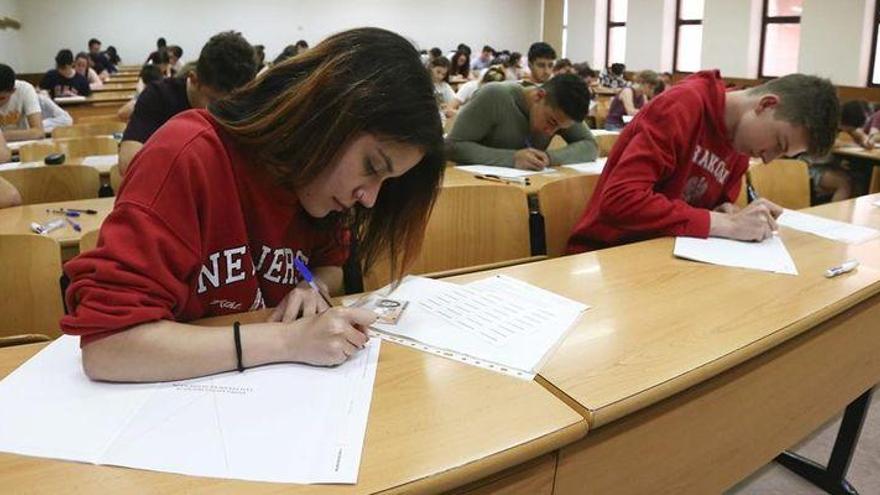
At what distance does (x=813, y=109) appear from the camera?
1.67 meters

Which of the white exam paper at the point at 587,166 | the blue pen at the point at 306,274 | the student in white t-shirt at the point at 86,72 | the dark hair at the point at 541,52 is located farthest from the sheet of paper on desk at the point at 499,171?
the student in white t-shirt at the point at 86,72

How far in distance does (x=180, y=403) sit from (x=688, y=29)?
10.8 m

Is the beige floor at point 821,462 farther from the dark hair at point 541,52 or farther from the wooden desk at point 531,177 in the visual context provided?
the dark hair at point 541,52

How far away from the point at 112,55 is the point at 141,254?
13.4 m

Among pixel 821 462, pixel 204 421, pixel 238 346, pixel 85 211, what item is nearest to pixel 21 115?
pixel 85 211

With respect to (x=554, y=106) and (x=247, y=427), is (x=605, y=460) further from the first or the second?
(x=554, y=106)

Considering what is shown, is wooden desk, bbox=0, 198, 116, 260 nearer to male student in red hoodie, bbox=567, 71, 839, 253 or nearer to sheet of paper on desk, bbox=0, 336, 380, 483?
sheet of paper on desk, bbox=0, 336, 380, 483

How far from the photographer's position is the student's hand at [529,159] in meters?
2.91

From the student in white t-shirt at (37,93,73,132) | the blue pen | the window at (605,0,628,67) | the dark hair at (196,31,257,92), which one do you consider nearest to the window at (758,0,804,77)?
the window at (605,0,628,67)

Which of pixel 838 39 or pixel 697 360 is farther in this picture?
pixel 838 39

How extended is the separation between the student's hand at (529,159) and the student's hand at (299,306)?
1.92 metres

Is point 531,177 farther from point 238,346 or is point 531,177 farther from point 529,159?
point 238,346

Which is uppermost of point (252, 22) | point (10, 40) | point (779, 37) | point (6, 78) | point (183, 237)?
point (252, 22)

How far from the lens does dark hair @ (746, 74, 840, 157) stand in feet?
5.48
